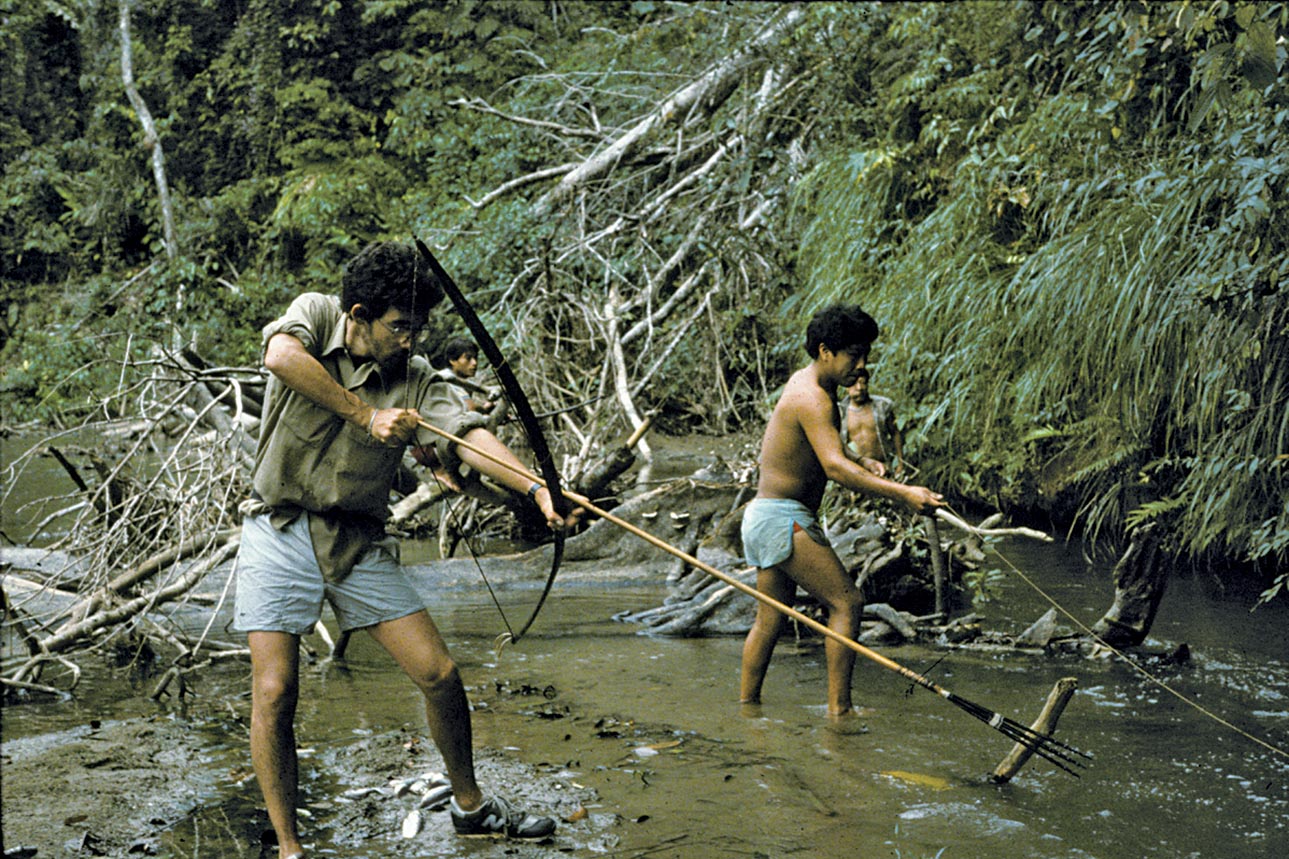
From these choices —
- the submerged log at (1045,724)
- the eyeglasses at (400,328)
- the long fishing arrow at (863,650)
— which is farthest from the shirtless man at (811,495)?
the eyeglasses at (400,328)

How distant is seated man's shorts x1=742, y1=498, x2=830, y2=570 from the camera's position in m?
5.00

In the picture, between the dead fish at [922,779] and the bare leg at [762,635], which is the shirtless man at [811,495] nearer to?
the bare leg at [762,635]

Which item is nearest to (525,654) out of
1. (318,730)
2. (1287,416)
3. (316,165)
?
(318,730)

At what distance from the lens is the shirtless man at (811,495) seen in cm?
495

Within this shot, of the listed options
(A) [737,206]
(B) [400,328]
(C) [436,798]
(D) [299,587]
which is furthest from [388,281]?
(A) [737,206]

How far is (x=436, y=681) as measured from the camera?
3.58m

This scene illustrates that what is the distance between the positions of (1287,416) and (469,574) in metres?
5.20

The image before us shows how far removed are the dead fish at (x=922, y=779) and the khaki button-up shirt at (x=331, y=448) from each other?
1979 millimetres

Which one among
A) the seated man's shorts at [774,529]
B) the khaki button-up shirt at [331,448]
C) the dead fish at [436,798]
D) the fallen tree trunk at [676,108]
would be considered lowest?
the dead fish at [436,798]

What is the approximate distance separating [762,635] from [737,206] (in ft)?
26.6

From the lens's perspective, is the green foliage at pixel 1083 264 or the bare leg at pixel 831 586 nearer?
the bare leg at pixel 831 586

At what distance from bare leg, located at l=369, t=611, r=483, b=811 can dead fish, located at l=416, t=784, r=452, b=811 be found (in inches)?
15.3

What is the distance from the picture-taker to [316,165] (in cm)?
1452

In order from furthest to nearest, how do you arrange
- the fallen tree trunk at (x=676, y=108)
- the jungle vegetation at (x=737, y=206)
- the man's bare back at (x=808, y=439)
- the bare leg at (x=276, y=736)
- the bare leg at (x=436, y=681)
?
the fallen tree trunk at (x=676, y=108) < the jungle vegetation at (x=737, y=206) < the man's bare back at (x=808, y=439) < the bare leg at (x=436, y=681) < the bare leg at (x=276, y=736)
